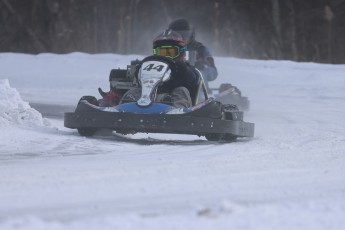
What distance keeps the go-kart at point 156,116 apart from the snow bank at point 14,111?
640 millimetres

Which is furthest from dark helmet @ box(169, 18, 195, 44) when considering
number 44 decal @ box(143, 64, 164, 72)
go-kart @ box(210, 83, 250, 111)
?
number 44 decal @ box(143, 64, 164, 72)

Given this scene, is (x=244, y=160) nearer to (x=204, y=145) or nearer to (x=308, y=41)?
(x=204, y=145)

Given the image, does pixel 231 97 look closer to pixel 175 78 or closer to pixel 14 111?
pixel 175 78

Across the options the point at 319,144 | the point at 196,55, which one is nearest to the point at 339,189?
the point at 319,144

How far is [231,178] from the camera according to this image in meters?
5.39

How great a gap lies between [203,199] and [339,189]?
0.93 metres

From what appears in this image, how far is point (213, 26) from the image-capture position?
22391 mm

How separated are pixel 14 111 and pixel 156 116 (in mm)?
1774

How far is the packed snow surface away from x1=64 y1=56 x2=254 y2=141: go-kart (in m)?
0.16

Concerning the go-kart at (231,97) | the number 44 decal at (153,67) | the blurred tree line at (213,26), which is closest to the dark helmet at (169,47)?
the number 44 decal at (153,67)

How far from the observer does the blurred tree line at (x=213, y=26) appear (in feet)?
73.6

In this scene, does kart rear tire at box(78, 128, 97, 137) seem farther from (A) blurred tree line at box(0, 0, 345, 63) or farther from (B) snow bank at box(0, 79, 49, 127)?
(A) blurred tree line at box(0, 0, 345, 63)

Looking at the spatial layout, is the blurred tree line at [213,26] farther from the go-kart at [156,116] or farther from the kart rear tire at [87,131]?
the kart rear tire at [87,131]

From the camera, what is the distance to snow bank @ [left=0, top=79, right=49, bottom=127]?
28.7ft
